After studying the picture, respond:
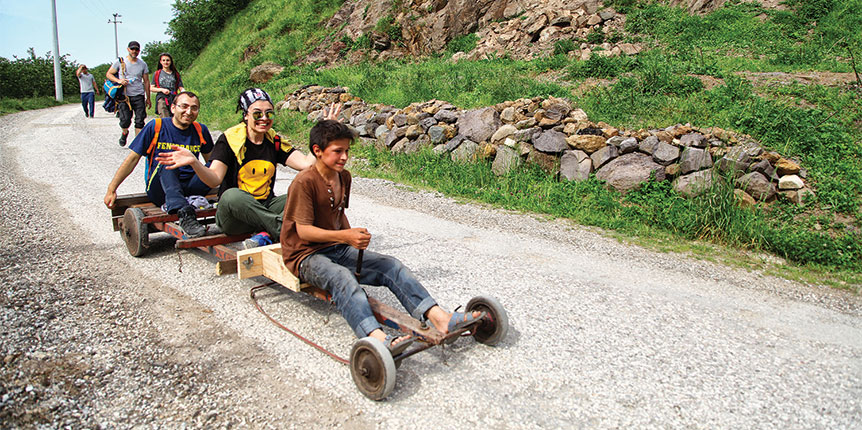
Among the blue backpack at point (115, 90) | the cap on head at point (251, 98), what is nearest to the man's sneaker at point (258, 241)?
the cap on head at point (251, 98)

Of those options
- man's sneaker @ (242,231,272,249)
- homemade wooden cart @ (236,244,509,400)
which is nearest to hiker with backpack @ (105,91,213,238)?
man's sneaker @ (242,231,272,249)

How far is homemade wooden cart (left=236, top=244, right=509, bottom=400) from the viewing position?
2.99m

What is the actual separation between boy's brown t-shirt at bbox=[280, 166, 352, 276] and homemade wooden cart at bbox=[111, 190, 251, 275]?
2.63 feet

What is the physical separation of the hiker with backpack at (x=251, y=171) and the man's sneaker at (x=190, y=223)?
0.19 metres

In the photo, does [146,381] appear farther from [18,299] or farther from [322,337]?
[18,299]

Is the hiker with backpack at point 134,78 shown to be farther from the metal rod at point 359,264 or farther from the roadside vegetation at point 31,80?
the roadside vegetation at point 31,80

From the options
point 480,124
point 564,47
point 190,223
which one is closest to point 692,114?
point 480,124

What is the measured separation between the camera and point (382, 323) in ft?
11.5

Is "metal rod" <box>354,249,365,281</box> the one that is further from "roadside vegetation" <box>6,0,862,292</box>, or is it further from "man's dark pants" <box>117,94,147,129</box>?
"man's dark pants" <box>117,94,147,129</box>

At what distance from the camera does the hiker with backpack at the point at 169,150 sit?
5250 mm

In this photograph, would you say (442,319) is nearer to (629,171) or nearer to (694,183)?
(694,183)

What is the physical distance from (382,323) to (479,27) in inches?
680

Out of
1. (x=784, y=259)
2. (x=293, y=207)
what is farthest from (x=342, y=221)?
(x=784, y=259)

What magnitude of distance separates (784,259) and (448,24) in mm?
15598
